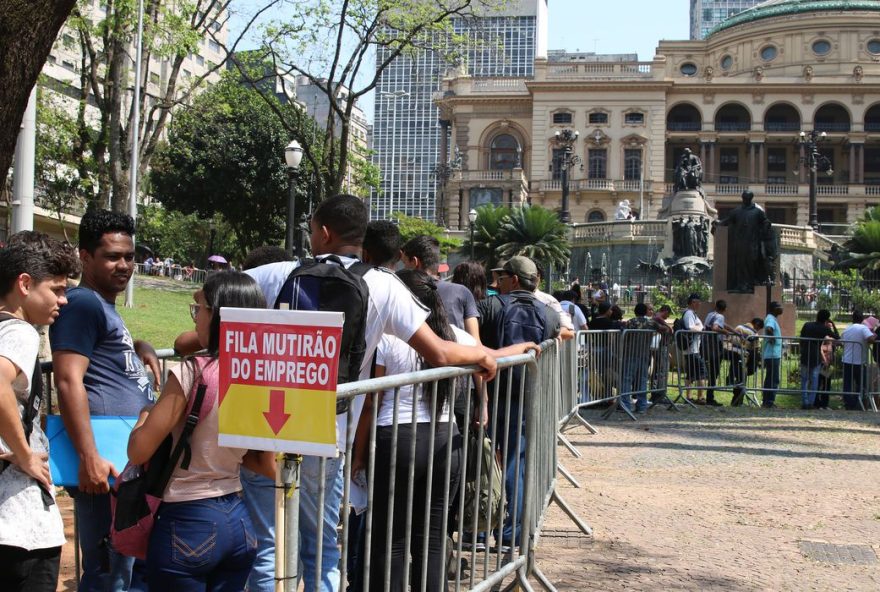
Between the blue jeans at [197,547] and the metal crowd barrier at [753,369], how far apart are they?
11692 mm

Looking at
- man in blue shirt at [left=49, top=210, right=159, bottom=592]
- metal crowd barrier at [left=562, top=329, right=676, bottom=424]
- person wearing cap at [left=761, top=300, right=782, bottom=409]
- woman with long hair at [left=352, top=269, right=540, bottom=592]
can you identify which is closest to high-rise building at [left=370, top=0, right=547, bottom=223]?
person wearing cap at [left=761, top=300, right=782, bottom=409]

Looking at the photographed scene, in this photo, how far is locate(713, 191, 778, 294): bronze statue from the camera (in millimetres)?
20734

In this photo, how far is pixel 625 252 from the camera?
167 ft

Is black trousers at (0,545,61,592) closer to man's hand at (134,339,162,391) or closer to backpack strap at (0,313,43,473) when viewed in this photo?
backpack strap at (0,313,43,473)

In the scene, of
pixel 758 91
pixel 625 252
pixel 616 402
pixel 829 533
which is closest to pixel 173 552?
pixel 829 533

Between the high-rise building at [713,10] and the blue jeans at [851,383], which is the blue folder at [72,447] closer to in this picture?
the blue jeans at [851,383]

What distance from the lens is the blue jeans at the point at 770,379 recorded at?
49.2 ft

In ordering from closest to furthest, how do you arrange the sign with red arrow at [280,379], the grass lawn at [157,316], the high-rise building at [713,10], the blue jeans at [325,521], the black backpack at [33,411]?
1. the sign with red arrow at [280,379]
2. the black backpack at [33,411]
3. the blue jeans at [325,521]
4. the grass lawn at [157,316]
5. the high-rise building at [713,10]

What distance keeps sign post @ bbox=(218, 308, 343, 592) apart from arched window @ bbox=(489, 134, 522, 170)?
7495 centimetres

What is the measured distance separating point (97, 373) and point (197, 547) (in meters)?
Answer: 0.99

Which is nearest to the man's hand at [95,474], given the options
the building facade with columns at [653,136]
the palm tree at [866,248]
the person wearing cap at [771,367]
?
the person wearing cap at [771,367]

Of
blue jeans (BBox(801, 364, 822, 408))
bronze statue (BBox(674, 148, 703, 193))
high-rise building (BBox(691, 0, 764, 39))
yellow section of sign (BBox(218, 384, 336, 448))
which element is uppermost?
high-rise building (BBox(691, 0, 764, 39))

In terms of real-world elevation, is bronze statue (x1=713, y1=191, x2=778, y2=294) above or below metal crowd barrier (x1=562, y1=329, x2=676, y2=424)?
above

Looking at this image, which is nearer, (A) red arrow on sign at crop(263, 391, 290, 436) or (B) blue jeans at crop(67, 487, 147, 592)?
(A) red arrow on sign at crop(263, 391, 290, 436)
